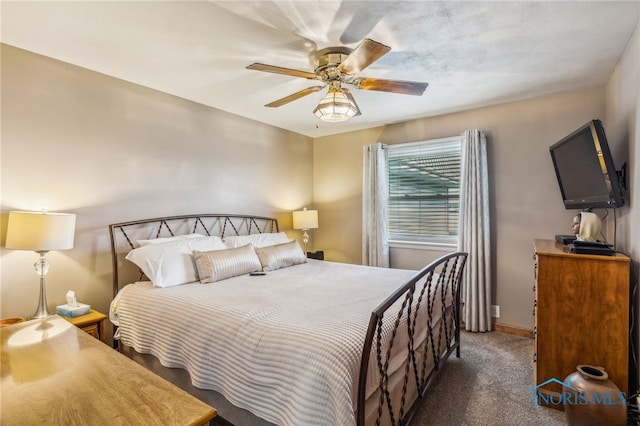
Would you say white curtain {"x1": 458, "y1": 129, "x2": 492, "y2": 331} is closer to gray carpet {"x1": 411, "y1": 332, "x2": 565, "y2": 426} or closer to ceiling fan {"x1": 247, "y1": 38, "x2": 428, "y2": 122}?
gray carpet {"x1": 411, "y1": 332, "x2": 565, "y2": 426}

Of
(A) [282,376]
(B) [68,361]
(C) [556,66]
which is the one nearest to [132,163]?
(B) [68,361]

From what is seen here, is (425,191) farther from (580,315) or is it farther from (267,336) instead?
(267,336)

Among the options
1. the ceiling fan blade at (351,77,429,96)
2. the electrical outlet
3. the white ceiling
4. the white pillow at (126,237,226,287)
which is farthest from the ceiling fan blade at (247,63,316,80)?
the electrical outlet

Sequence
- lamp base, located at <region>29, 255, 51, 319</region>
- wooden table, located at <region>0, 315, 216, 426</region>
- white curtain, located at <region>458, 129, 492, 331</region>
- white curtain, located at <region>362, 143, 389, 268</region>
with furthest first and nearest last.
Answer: white curtain, located at <region>362, 143, 389, 268</region>
white curtain, located at <region>458, 129, 492, 331</region>
lamp base, located at <region>29, 255, 51, 319</region>
wooden table, located at <region>0, 315, 216, 426</region>

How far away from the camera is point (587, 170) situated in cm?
235

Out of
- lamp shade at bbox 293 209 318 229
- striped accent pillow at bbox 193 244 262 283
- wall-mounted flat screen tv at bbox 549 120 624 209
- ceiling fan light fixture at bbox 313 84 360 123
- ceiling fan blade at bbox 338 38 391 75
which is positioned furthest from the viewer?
lamp shade at bbox 293 209 318 229

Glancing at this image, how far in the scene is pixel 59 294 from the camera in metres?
2.44

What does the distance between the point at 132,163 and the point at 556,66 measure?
383 cm

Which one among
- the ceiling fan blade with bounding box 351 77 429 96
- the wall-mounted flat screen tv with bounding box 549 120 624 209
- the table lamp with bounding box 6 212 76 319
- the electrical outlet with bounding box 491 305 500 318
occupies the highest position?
the ceiling fan blade with bounding box 351 77 429 96

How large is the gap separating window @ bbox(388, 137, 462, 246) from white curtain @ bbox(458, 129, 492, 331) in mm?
270

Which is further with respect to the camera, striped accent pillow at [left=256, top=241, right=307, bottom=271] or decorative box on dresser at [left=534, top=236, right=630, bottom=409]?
striped accent pillow at [left=256, top=241, right=307, bottom=271]

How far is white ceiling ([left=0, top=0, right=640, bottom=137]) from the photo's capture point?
185cm

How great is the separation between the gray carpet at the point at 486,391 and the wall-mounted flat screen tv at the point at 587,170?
146 cm

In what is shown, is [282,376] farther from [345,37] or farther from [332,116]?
[345,37]
